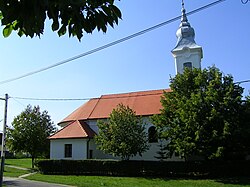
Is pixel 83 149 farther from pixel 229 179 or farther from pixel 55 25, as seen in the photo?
pixel 55 25

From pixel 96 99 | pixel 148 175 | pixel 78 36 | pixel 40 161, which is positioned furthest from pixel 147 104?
pixel 78 36

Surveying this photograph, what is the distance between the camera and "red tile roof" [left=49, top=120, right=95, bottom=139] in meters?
37.2

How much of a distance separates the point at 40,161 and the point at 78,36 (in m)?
32.8

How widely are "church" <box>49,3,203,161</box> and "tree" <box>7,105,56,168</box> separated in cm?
247

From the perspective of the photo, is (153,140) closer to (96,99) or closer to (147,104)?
(147,104)

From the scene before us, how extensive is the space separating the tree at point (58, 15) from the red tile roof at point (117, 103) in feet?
115

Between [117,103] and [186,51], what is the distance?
1105 cm

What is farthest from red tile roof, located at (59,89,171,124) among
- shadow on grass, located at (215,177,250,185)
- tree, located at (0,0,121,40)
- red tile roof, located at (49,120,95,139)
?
tree, located at (0,0,121,40)

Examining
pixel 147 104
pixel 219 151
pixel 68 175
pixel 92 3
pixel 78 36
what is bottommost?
pixel 68 175

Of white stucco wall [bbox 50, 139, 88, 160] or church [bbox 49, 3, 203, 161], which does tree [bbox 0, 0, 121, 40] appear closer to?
church [bbox 49, 3, 203, 161]

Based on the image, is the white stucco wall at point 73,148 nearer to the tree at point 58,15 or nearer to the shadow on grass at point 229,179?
the shadow on grass at point 229,179

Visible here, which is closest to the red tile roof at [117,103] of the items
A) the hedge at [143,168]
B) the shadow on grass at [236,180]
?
the hedge at [143,168]

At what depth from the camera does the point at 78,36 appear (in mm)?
2910

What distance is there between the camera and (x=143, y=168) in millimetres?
30906
